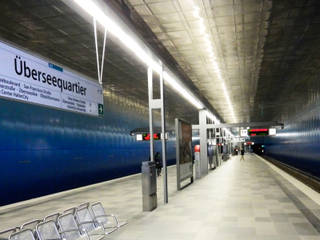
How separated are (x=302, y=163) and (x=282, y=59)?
38.7 feet

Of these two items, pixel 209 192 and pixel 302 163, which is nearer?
pixel 209 192

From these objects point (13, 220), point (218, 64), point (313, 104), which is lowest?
point (13, 220)

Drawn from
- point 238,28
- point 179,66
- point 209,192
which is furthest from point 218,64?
point 209,192

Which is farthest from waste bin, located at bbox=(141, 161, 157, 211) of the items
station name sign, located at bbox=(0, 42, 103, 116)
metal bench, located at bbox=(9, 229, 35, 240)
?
metal bench, located at bbox=(9, 229, 35, 240)

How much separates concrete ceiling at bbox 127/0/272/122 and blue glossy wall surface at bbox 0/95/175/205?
5182 millimetres

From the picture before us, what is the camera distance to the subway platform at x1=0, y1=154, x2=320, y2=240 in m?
6.18

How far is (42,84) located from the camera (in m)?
4.27

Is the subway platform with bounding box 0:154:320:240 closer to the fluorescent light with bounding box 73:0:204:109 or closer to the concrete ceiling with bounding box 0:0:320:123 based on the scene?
the fluorescent light with bounding box 73:0:204:109

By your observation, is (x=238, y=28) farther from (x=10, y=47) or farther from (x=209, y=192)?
(x=10, y=47)

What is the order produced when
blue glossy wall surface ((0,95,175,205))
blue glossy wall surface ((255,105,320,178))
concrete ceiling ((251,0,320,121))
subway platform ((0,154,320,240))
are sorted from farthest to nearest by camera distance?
blue glossy wall surface ((255,105,320,178)) → blue glossy wall surface ((0,95,175,205)) → concrete ceiling ((251,0,320,121)) → subway platform ((0,154,320,240))

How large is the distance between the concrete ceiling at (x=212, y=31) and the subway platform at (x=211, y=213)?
451cm

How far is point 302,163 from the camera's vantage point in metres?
22.4

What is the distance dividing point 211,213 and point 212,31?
184 inches

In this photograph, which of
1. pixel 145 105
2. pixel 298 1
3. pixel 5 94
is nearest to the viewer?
pixel 5 94
